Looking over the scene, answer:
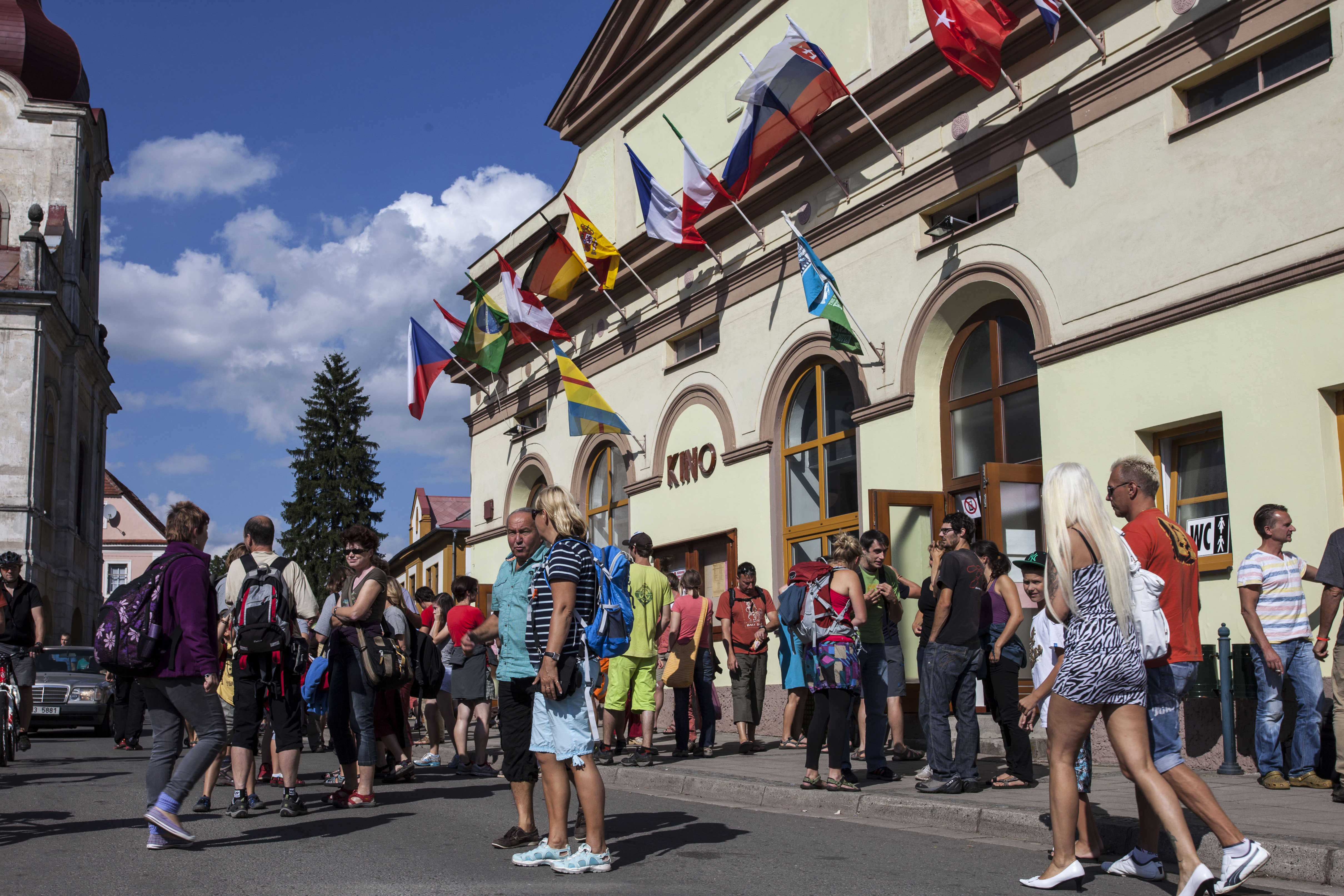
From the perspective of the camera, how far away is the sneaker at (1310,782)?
8375mm

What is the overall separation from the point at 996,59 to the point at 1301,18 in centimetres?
331

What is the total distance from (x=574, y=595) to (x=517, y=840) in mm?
1575

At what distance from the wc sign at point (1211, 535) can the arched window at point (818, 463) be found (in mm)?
4880

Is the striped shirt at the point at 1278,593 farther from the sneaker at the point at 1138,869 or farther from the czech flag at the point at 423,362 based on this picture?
the czech flag at the point at 423,362

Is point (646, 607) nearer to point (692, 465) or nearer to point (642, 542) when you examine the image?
point (642, 542)

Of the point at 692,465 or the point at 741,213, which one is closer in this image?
the point at 741,213

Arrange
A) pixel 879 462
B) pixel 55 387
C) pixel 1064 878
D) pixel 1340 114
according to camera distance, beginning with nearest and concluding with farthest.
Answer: pixel 1064 878 < pixel 1340 114 < pixel 879 462 < pixel 55 387

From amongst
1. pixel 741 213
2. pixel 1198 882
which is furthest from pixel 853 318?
pixel 1198 882

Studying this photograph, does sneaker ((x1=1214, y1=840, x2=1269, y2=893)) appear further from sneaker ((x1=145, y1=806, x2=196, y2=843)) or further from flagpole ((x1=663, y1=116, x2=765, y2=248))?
flagpole ((x1=663, y1=116, x2=765, y2=248))

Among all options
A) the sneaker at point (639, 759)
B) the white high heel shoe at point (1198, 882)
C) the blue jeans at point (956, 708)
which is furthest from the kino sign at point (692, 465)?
the white high heel shoe at point (1198, 882)

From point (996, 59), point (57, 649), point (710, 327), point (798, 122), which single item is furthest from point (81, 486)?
point (996, 59)

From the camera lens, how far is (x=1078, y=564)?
18.0 ft

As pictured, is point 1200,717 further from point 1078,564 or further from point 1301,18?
point 1301,18

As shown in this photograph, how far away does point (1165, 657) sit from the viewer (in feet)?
18.4
